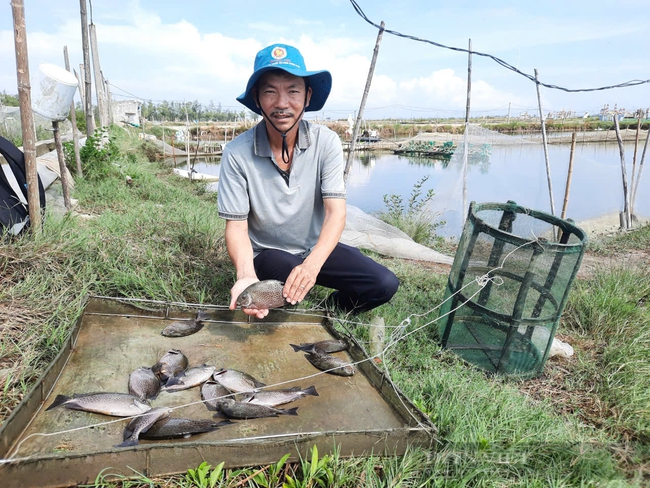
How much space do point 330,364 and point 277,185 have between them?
1.29 metres

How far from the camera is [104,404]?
1.86 metres

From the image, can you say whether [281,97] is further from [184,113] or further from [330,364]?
[184,113]

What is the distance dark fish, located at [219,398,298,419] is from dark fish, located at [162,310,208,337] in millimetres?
756

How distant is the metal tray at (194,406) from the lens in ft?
5.15

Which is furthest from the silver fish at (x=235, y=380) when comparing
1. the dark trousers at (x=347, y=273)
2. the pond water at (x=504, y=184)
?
the pond water at (x=504, y=184)

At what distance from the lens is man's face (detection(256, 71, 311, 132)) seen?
266cm

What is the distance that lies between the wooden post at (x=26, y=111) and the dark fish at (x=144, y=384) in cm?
189

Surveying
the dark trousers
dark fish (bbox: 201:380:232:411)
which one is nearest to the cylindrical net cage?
the dark trousers

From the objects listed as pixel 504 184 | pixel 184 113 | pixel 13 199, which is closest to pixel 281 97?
pixel 13 199

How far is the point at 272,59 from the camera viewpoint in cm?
255

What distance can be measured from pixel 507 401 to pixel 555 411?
1.79ft

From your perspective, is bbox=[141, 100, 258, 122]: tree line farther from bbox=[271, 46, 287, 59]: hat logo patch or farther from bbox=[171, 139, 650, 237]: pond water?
bbox=[271, 46, 287, 59]: hat logo patch

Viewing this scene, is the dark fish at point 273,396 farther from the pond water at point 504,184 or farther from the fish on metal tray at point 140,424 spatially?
the pond water at point 504,184

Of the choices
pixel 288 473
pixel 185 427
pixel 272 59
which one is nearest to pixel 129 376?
pixel 185 427
